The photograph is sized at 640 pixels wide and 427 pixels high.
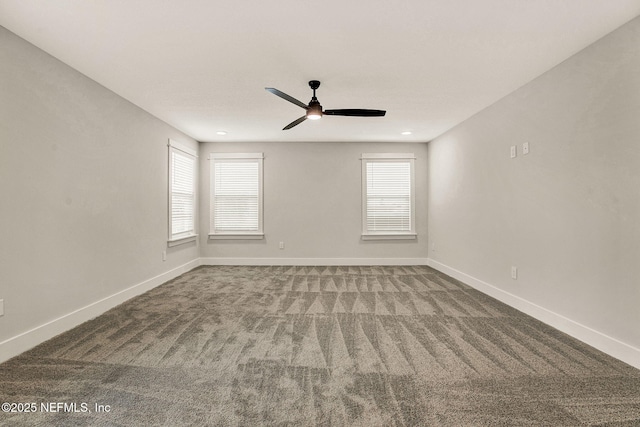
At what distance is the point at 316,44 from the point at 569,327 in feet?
10.8

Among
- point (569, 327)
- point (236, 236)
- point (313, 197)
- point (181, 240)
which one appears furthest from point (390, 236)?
point (181, 240)

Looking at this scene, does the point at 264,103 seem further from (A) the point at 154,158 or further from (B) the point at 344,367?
(B) the point at 344,367

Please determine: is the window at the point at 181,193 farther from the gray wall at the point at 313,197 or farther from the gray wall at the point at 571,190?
the gray wall at the point at 571,190

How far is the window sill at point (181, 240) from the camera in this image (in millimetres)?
4675

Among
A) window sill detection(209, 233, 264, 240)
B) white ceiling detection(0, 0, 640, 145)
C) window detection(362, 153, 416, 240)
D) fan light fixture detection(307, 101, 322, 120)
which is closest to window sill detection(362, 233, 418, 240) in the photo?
window detection(362, 153, 416, 240)

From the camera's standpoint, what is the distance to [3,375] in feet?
6.41

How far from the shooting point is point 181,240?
16.4 feet

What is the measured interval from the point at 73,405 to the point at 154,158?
3.36 m

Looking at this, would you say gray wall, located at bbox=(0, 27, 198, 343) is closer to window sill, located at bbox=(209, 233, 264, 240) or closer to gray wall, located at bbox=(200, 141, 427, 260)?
window sill, located at bbox=(209, 233, 264, 240)

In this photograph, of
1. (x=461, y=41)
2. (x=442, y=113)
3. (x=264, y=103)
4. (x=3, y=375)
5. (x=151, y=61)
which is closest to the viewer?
(x=3, y=375)

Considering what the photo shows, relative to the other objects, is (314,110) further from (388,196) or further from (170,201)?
(388,196)

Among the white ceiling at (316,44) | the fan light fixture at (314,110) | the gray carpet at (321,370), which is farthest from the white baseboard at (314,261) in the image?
the fan light fixture at (314,110)

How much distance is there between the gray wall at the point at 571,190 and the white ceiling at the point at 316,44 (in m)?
0.24

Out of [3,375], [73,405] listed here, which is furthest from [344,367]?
[3,375]
